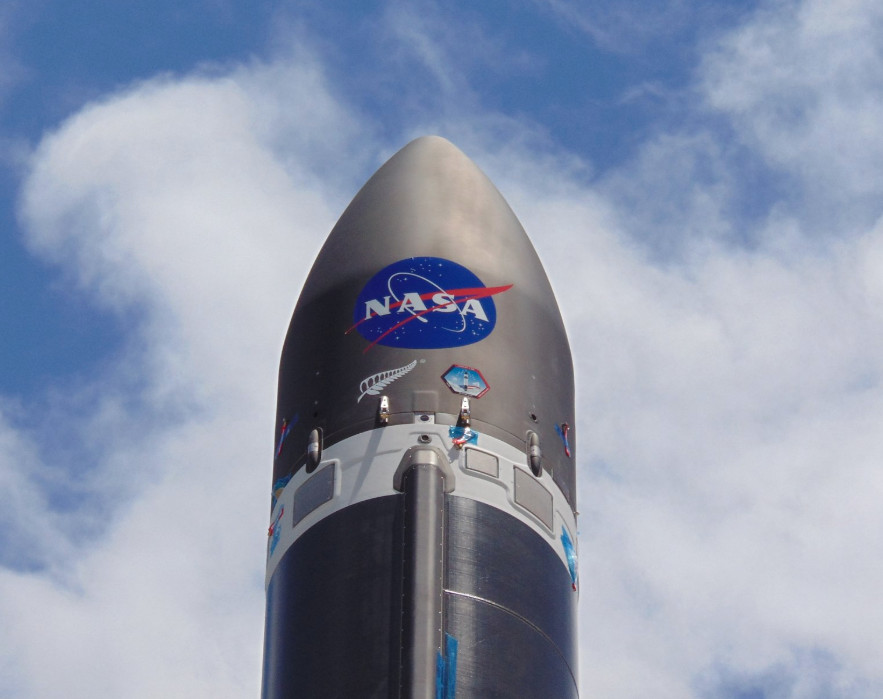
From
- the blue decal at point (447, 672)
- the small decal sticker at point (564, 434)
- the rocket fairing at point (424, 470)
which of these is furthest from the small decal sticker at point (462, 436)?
the blue decal at point (447, 672)

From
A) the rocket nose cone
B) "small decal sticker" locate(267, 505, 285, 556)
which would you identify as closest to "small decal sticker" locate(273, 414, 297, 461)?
"small decal sticker" locate(267, 505, 285, 556)

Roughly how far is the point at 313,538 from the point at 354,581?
1728 millimetres

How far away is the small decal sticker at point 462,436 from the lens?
33.5 meters

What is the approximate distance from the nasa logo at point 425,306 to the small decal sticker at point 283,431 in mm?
2125

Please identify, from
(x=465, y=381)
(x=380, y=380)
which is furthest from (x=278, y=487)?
(x=465, y=381)

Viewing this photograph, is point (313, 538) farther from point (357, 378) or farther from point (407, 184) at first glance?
point (407, 184)

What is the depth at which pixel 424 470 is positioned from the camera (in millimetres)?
32719

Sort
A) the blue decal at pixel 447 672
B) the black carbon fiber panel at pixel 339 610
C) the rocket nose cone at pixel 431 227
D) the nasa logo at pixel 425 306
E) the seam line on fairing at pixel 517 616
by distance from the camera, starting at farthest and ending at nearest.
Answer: the rocket nose cone at pixel 431 227
the nasa logo at pixel 425 306
the seam line on fairing at pixel 517 616
the black carbon fiber panel at pixel 339 610
the blue decal at pixel 447 672

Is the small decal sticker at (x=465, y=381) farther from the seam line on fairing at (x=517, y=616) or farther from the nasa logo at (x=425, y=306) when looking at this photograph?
the seam line on fairing at (x=517, y=616)

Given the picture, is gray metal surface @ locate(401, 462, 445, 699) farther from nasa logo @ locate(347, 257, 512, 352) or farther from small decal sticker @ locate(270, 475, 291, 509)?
small decal sticker @ locate(270, 475, 291, 509)

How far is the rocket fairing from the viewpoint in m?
31.1

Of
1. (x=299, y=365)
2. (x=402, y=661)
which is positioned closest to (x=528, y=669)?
(x=402, y=661)

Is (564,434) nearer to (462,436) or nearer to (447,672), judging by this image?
(462,436)

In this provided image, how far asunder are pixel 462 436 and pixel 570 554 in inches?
128
